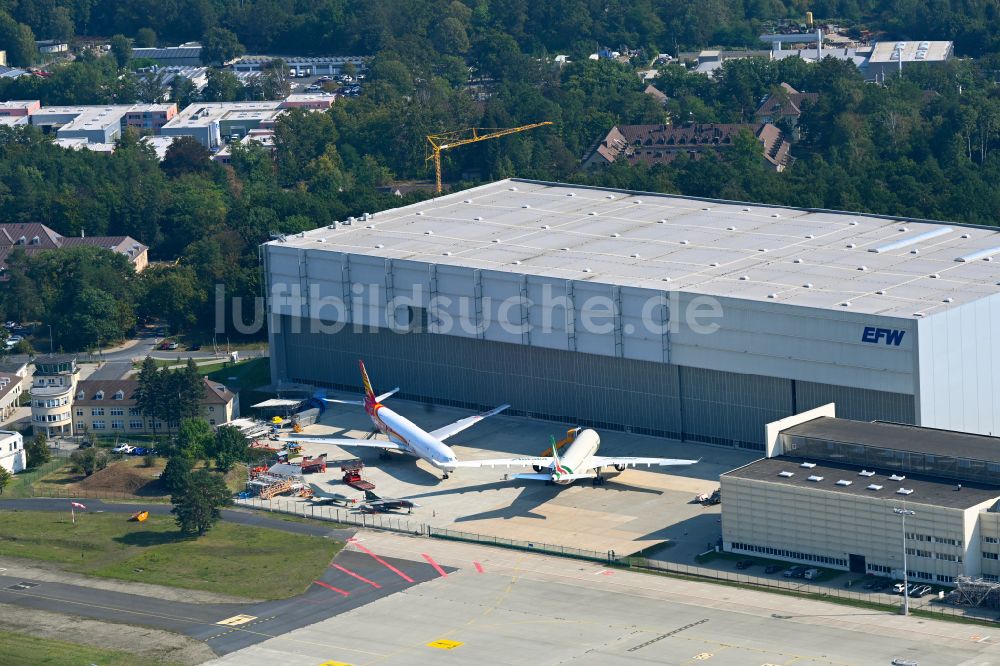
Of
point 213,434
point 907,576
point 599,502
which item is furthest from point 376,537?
point 907,576

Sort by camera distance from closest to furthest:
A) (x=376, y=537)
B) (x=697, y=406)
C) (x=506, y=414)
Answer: (x=376, y=537)
(x=697, y=406)
(x=506, y=414)

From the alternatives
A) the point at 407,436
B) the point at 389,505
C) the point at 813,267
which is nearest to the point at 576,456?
the point at 389,505

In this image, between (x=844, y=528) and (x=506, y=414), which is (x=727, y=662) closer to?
(x=844, y=528)

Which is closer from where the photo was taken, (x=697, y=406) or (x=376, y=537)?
(x=376, y=537)

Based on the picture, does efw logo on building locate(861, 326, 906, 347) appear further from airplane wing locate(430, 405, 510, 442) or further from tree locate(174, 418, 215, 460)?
tree locate(174, 418, 215, 460)

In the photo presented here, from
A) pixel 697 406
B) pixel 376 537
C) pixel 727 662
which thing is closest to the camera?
pixel 727 662

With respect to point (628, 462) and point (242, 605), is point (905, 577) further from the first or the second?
point (242, 605)
